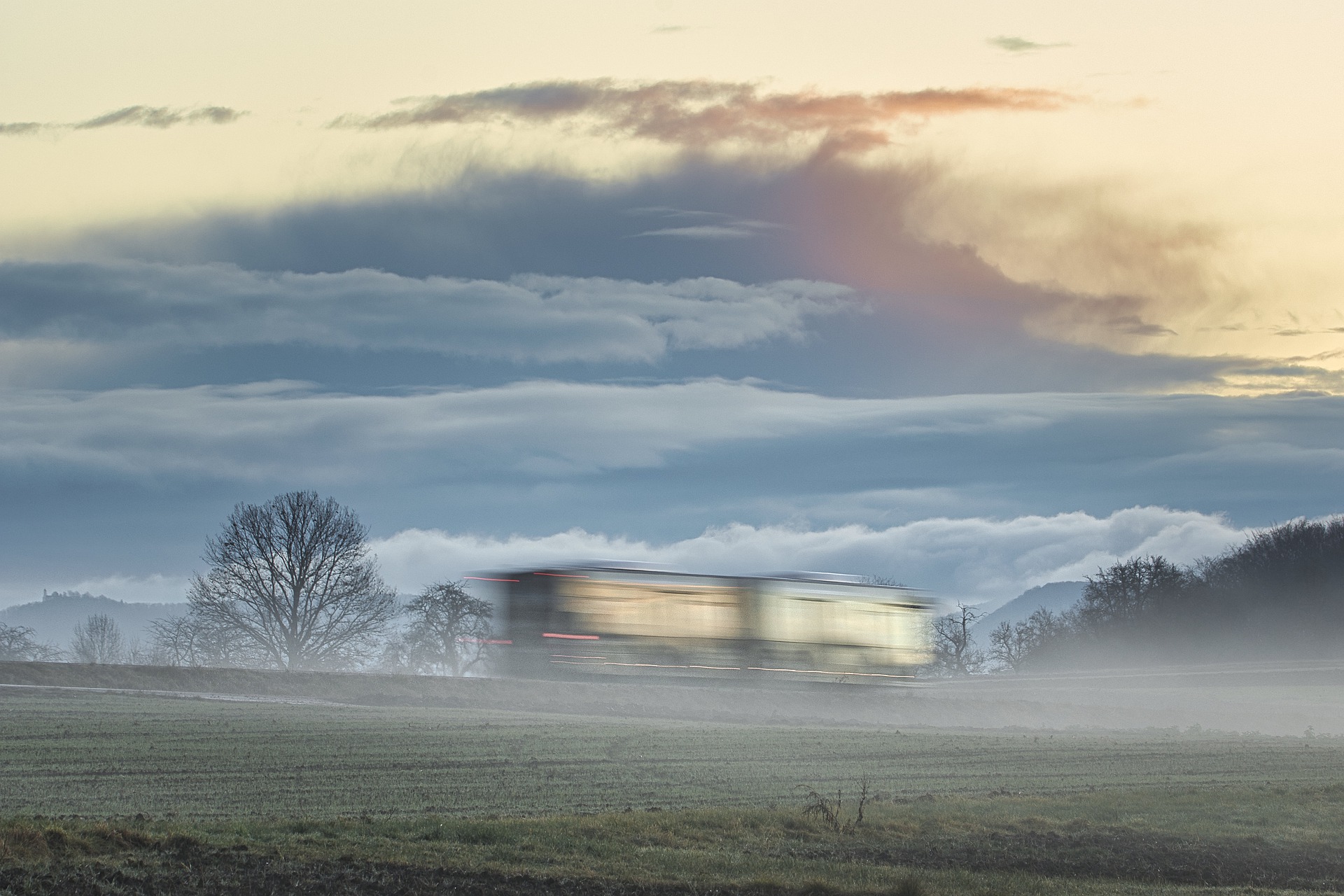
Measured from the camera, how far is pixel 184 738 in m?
42.1

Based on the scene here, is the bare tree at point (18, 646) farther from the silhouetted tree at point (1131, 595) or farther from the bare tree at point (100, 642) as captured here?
the silhouetted tree at point (1131, 595)

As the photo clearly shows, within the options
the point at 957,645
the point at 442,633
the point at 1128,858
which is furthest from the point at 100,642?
the point at 1128,858

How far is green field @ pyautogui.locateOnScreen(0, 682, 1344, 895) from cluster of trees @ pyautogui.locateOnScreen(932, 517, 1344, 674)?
69313mm

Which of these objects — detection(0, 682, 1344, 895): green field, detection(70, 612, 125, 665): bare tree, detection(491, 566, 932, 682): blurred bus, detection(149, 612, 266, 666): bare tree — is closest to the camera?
detection(0, 682, 1344, 895): green field

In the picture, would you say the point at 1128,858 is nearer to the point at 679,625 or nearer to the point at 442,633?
the point at 679,625

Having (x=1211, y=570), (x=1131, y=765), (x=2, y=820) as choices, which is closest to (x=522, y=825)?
(x=2, y=820)

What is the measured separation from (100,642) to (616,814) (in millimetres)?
160389

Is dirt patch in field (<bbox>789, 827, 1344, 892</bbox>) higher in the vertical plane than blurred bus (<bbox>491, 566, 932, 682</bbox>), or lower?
lower

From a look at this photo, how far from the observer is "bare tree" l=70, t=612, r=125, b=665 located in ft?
500

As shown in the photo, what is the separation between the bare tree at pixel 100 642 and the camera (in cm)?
15248

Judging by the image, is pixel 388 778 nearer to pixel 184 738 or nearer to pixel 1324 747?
pixel 184 738

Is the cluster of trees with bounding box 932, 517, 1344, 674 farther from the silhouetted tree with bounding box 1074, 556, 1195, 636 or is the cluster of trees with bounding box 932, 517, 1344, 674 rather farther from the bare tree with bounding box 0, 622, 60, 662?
the bare tree with bounding box 0, 622, 60, 662

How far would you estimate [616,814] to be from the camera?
26.2 meters

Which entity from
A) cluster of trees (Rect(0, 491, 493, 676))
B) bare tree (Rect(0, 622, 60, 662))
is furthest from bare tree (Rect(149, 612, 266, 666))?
bare tree (Rect(0, 622, 60, 662))
